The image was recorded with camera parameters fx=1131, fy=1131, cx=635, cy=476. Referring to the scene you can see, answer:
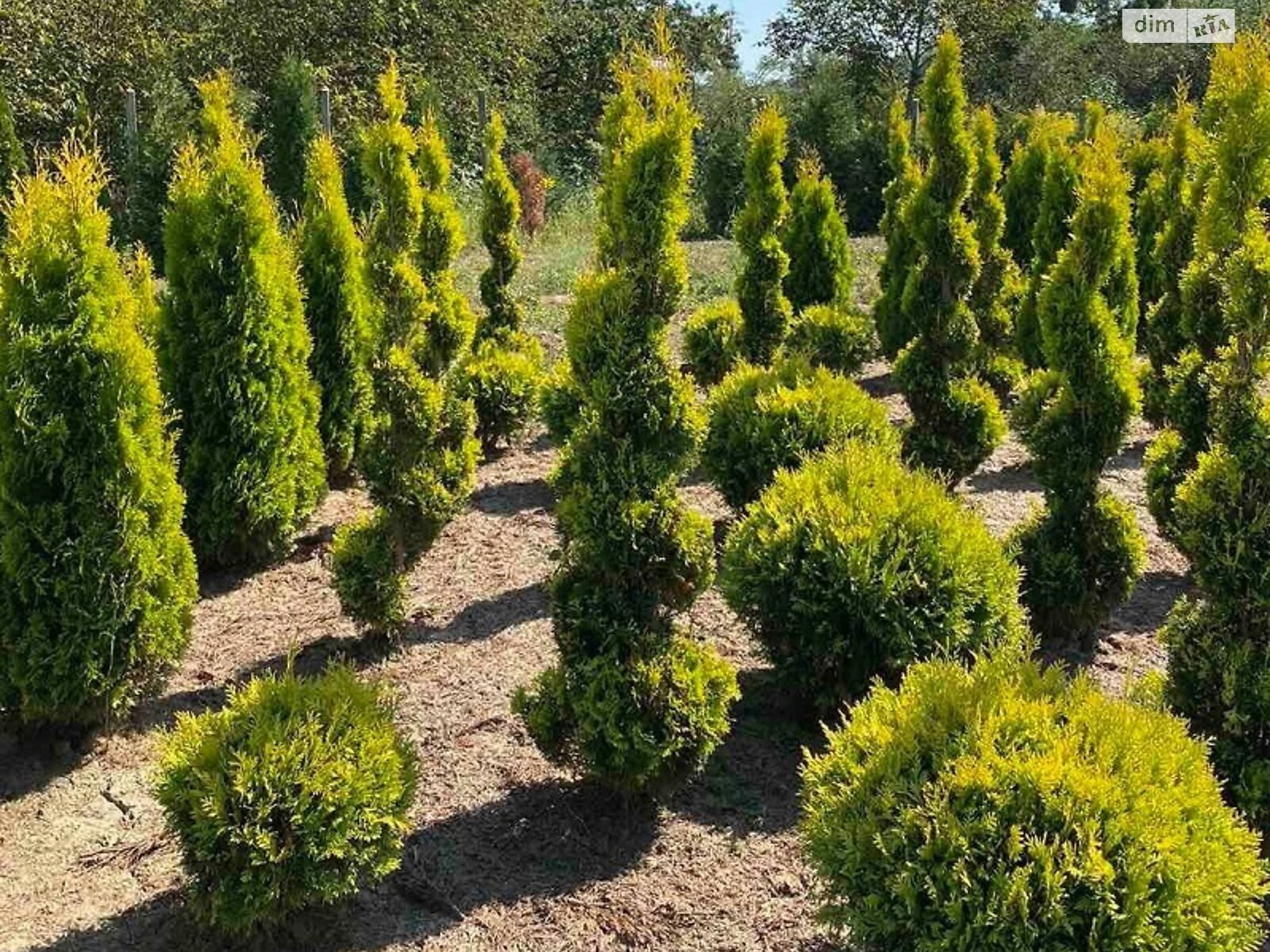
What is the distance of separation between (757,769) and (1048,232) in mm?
7902

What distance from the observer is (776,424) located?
6.39 m

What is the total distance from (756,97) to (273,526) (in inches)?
827

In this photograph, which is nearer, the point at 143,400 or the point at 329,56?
the point at 143,400

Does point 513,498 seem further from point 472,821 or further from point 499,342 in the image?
point 472,821

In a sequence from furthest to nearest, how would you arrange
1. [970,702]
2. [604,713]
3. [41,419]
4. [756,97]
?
[756,97]
[41,419]
[604,713]
[970,702]

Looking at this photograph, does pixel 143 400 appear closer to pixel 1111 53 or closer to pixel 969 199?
pixel 969 199

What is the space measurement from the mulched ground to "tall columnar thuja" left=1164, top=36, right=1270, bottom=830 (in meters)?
0.78

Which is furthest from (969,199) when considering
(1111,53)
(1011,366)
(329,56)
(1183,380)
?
(1111,53)

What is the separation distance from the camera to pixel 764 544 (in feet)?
15.6

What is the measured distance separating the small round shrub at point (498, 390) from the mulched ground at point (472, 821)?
2.49 m

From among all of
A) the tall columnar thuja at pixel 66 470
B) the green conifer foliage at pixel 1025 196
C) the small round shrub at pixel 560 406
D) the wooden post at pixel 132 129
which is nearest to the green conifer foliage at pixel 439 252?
the small round shrub at pixel 560 406

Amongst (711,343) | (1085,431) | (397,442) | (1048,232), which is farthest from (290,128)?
(1085,431)

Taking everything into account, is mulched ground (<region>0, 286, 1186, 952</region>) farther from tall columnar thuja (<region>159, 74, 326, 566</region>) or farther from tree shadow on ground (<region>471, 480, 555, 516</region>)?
tree shadow on ground (<region>471, 480, 555, 516</region>)

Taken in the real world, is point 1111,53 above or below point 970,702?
above
